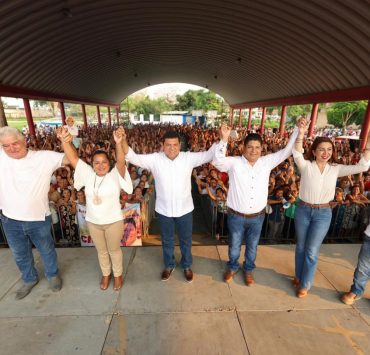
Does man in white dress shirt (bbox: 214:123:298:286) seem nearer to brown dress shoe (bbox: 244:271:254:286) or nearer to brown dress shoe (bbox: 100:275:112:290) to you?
brown dress shoe (bbox: 244:271:254:286)

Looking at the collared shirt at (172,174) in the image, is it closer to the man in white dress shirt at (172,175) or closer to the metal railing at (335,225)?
the man in white dress shirt at (172,175)

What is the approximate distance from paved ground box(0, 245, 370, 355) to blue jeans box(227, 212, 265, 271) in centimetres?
31

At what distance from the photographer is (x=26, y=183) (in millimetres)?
2766

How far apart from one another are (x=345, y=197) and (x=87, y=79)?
1791cm

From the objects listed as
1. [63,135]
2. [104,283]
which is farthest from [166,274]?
[63,135]

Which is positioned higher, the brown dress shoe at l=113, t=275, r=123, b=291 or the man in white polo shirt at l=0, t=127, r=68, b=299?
the man in white polo shirt at l=0, t=127, r=68, b=299

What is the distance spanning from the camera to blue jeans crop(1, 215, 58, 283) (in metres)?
2.91

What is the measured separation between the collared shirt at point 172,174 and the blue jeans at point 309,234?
134cm

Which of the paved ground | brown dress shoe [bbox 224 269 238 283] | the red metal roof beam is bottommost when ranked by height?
the paved ground

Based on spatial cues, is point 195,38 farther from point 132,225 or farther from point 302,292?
point 302,292

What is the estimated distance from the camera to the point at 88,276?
3.47 m

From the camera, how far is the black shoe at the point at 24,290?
3.08 meters

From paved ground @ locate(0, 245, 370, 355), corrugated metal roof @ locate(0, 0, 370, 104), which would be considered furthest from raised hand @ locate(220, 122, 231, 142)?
corrugated metal roof @ locate(0, 0, 370, 104)

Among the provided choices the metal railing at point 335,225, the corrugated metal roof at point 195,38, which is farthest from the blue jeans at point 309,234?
the corrugated metal roof at point 195,38
